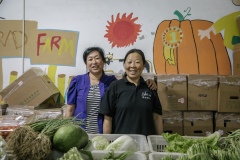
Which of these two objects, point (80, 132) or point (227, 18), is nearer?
point (80, 132)

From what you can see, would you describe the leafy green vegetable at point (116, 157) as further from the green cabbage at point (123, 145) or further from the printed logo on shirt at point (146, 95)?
the printed logo on shirt at point (146, 95)

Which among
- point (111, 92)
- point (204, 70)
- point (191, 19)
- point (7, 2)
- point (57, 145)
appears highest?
point (7, 2)

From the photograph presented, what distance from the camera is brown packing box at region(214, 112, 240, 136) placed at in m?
3.13

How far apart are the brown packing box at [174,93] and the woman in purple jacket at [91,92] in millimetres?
737

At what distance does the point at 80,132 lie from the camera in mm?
1386

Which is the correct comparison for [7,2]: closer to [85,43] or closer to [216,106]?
[85,43]

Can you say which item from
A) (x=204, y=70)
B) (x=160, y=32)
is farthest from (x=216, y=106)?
(x=160, y=32)

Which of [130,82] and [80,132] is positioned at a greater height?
[130,82]

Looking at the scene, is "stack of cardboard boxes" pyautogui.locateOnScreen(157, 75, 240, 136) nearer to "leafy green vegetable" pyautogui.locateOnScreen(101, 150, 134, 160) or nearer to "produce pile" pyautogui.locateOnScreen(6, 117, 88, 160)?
"leafy green vegetable" pyautogui.locateOnScreen(101, 150, 134, 160)

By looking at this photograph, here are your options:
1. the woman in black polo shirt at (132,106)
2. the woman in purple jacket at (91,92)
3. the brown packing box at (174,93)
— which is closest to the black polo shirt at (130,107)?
the woman in black polo shirt at (132,106)

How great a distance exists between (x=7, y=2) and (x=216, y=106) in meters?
3.24

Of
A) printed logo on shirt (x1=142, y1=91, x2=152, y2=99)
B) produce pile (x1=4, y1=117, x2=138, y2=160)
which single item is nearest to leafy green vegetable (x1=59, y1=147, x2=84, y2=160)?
produce pile (x1=4, y1=117, x2=138, y2=160)

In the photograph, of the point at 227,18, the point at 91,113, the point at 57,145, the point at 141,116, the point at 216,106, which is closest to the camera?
the point at 57,145

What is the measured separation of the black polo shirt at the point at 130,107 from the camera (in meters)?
2.24
